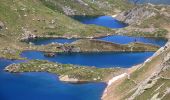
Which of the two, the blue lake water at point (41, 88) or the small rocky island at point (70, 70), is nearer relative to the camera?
the blue lake water at point (41, 88)

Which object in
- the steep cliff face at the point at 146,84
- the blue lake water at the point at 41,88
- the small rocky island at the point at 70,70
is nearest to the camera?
the steep cliff face at the point at 146,84

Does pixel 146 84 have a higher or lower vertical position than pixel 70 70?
higher

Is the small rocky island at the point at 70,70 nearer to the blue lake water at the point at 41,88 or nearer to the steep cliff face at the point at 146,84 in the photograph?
the blue lake water at the point at 41,88

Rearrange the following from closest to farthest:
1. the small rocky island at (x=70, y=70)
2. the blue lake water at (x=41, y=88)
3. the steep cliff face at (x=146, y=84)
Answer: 1. the steep cliff face at (x=146, y=84)
2. the blue lake water at (x=41, y=88)
3. the small rocky island at (x=70, y=70)

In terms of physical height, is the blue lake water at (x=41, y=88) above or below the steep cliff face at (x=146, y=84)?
below

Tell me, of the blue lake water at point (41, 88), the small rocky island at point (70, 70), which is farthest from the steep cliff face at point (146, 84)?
the small rocky island at point (70, 70)

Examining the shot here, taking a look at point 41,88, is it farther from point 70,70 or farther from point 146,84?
point 146,84

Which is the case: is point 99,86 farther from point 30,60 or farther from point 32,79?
point 30,60

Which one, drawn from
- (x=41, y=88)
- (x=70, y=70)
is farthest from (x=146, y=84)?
(x=70, y=70)
